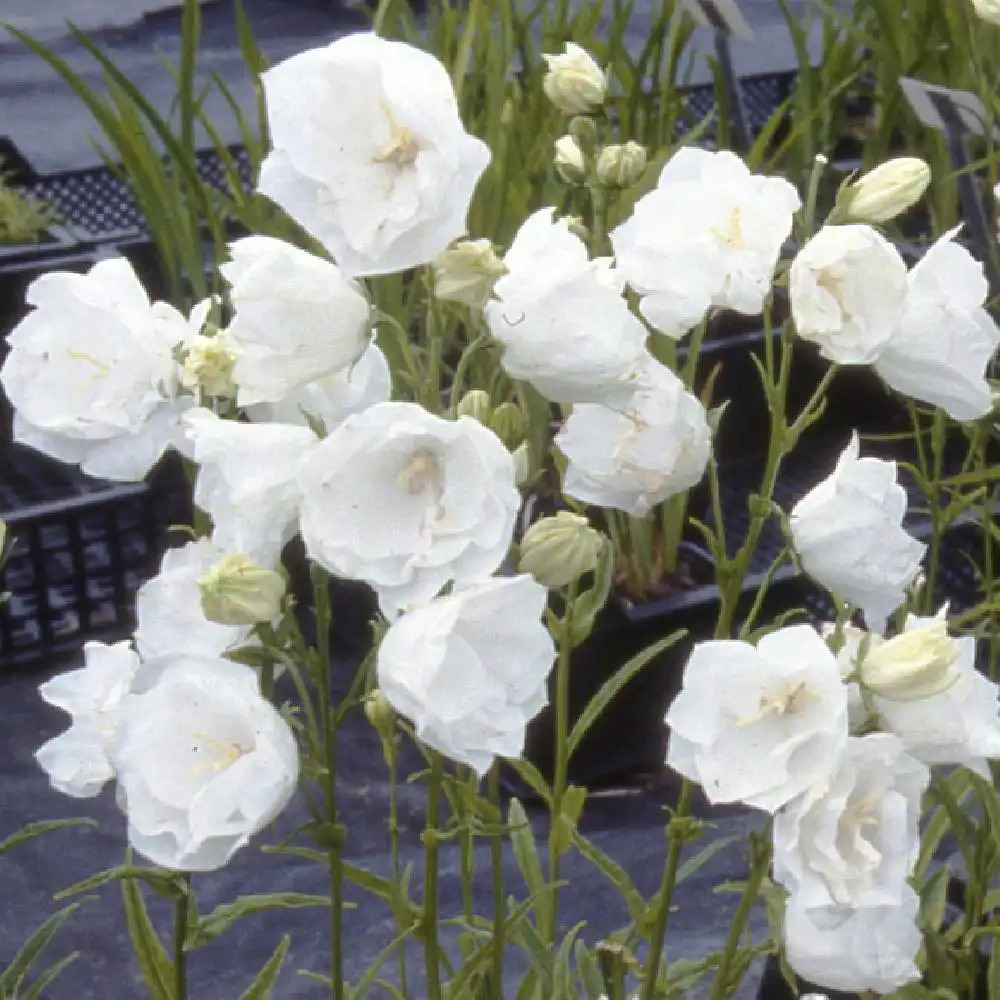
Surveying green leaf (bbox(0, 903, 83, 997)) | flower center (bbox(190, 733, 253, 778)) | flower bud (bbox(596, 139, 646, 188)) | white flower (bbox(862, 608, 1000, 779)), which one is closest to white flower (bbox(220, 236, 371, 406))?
flower center (bbox(190, 733, 253, 778))

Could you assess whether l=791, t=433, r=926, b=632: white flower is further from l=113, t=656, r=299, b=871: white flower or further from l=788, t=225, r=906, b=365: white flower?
l=113, t=656, r=299, b=871: white flower

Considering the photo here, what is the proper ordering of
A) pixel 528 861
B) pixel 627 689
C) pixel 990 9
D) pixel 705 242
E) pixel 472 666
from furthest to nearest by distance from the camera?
pixel 627 689 → pixel 990 9 → pixel 528 861 → pixel 705 242 → pixel 472 666

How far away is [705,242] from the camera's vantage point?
0.59 meters

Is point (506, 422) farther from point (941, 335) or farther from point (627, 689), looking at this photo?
point (627, 689)

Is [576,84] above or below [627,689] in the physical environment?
above

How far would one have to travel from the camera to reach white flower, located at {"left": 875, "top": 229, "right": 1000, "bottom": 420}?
2.00ft

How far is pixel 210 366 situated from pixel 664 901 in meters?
Result: 0.30

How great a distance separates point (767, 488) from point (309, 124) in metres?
0.23

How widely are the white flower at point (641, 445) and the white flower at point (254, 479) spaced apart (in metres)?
Answer: 0.12

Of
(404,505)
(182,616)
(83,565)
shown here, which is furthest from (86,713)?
Result: (83,565)

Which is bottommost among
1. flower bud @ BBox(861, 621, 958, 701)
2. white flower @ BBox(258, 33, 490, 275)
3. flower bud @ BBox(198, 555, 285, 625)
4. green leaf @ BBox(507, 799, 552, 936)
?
green leaf @ BBox(507, 799, 552, 936)

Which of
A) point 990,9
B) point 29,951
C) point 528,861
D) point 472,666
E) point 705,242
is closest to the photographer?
point 472,666

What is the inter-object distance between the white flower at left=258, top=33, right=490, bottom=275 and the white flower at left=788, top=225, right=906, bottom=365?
0.15 meters

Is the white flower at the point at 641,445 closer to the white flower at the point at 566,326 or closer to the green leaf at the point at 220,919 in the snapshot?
the white flower at the point at 566,326
